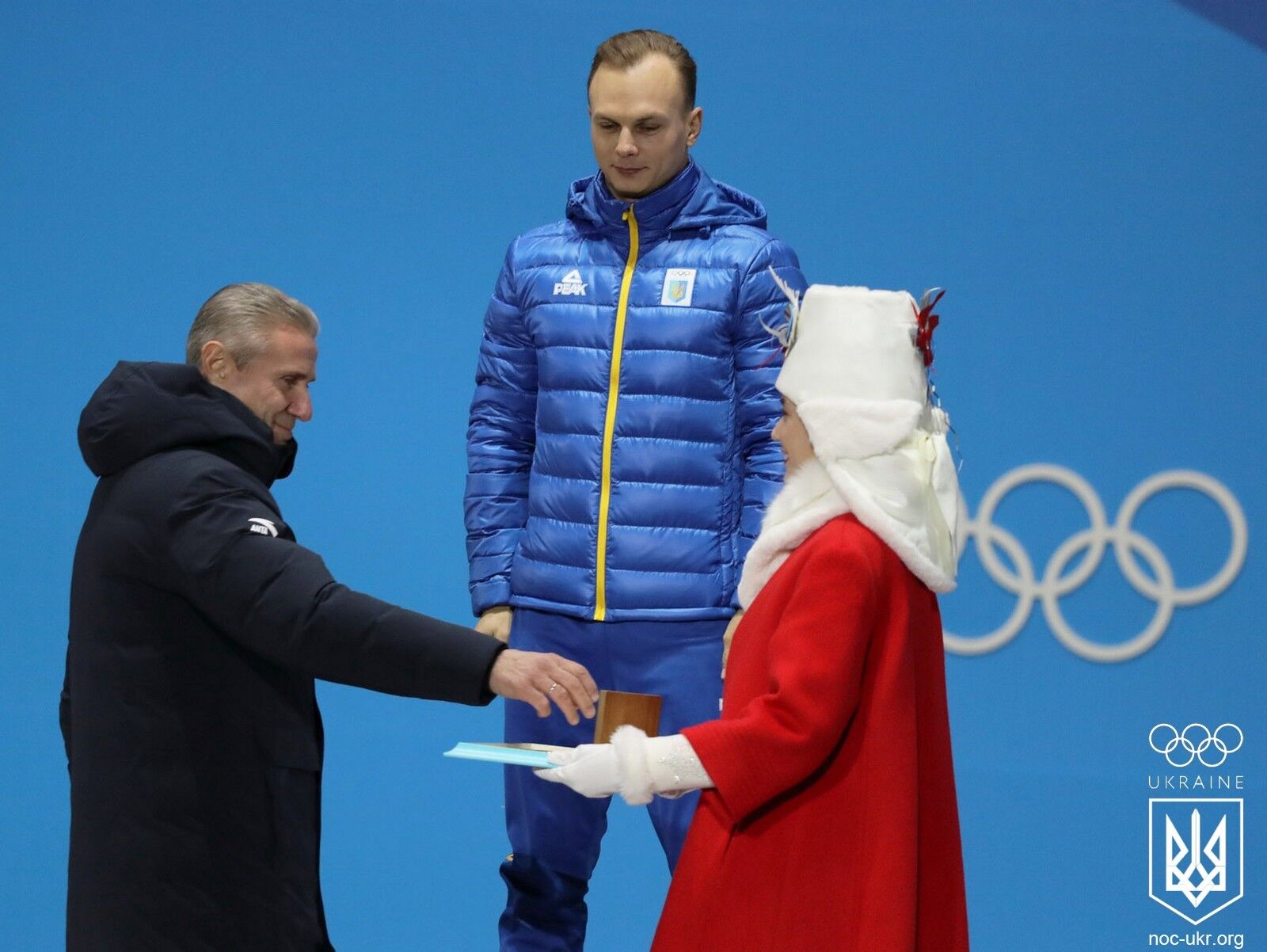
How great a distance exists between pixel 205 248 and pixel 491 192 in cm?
84

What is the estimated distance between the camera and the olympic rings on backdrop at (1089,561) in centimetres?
479

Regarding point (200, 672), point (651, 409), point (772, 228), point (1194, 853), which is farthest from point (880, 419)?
point (1194, 853)

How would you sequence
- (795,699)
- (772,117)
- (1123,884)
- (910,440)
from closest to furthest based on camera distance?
(795,699) → (910,440) → (1123,884) → (772,117)

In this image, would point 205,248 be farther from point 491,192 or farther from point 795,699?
point 795,699

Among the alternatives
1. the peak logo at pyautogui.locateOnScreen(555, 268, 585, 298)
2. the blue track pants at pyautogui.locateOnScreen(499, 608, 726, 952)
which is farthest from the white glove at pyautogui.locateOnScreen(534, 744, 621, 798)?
the peak logo at pyautogui.locateOnScreen(555, 268, 585, 298)

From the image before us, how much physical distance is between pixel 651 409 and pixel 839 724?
101 cm

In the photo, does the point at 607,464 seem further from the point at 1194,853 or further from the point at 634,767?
the point at 1194,853

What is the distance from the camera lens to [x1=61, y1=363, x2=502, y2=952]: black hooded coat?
2.10 metres

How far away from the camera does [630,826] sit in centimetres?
468

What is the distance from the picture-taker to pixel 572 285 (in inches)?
119

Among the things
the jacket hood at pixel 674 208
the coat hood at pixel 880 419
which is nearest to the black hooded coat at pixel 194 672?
A: the coat hood at pixel 880 419

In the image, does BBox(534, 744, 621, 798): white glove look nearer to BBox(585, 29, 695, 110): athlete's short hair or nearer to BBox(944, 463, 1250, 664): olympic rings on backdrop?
BBox(585, 29, 695, 110): athlete's short hair

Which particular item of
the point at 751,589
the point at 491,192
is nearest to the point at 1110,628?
the point at 491,192

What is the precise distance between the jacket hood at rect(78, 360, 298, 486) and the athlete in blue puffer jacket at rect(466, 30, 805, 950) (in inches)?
33.6
